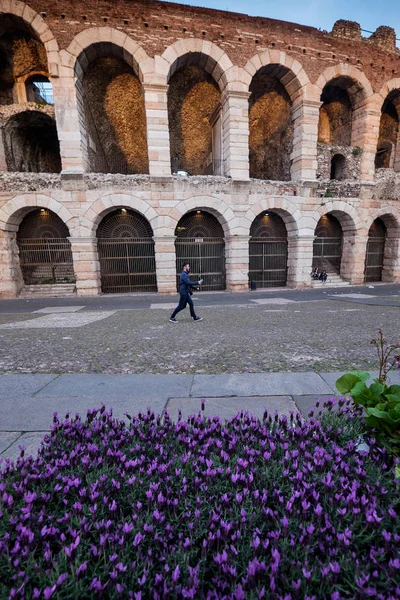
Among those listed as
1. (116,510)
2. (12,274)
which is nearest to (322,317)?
(116,510)

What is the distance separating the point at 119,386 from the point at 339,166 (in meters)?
18.0

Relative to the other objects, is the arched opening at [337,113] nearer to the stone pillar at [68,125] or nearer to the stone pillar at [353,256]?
the stone pillar at [353,256]

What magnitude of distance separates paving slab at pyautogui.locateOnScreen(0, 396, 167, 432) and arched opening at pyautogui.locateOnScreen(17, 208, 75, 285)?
41.5ft

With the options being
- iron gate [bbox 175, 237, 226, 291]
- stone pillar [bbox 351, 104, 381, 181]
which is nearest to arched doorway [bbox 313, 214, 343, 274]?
stone pillar [bbox 351, 104, 381, 181]

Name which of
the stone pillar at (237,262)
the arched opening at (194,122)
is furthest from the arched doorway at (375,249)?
the arched opening at (194,122)

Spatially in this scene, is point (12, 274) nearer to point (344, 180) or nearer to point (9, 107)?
point (9, 107)

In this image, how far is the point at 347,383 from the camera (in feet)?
6.28

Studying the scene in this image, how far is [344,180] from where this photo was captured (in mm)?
14773

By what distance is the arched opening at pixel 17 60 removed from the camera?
45.8 ft

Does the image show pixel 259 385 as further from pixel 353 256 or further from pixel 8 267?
pixel 353 256

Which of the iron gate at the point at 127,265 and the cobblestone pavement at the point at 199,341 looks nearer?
the cobblestone pavement at the point at 199,341

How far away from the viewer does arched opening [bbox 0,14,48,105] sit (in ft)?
45.8

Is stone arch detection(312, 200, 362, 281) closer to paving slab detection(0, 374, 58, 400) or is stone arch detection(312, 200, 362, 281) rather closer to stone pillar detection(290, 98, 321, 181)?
stone pillar detection(290, 98, 321, 181)

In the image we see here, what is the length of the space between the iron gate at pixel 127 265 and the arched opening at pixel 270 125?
9.37 metres
